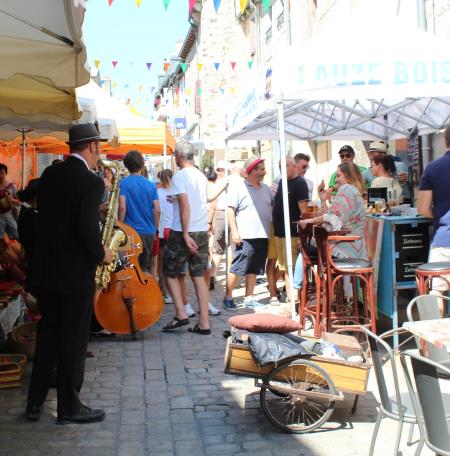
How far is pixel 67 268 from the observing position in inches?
164

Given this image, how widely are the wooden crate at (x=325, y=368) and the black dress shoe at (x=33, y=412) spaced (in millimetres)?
1245

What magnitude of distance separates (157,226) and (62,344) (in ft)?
11.6

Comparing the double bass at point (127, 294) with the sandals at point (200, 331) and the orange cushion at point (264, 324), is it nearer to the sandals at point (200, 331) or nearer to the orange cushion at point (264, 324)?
the sandals at point (200, 331)

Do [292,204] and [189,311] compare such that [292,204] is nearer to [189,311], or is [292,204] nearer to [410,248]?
[189,311]

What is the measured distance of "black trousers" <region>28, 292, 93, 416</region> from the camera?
423 cm

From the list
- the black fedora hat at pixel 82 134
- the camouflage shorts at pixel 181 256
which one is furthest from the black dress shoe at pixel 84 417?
the camouflage shorts at pixel 181 256

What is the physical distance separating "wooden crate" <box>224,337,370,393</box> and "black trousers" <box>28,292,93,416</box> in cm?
93

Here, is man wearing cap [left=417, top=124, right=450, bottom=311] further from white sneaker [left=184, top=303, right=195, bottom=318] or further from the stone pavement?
white sneaker [left=184, top=303, right=195, bottom=318]

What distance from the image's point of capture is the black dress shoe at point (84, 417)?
14.1 ft

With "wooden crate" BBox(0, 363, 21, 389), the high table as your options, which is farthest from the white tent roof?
Answer: "wooden crate" BBox(0, 363, 21, 389)

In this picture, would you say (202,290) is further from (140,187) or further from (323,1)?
(323,1)

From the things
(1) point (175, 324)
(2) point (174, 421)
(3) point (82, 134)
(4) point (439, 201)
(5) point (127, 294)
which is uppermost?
(3) point (82, 134)

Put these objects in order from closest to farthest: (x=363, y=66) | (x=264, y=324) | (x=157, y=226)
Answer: (x=264, y=324)
(x=363, y=66)
(x=157, y=226)

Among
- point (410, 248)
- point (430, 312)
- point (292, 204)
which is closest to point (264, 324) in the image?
point (430, 312)
